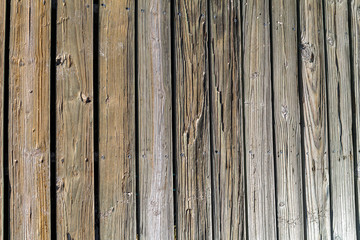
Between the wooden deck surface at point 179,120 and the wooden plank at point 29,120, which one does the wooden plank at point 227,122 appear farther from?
the wooden plank at point 29,120

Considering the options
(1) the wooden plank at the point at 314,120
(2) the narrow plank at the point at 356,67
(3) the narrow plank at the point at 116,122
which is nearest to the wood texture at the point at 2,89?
(3) the narrow plank at the point at 116,122

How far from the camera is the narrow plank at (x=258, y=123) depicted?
4.81ft

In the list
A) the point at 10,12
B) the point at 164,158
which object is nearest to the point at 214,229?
the point at 164,158

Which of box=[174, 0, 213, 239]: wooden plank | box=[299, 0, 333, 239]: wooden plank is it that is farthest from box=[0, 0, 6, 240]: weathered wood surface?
box=[299, 0, 333, 239]: wooden plank

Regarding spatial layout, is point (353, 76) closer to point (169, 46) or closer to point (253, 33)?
point (253, 33)

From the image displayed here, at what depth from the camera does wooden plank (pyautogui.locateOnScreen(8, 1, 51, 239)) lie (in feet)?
4.08

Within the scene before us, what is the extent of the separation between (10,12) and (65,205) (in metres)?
0.81

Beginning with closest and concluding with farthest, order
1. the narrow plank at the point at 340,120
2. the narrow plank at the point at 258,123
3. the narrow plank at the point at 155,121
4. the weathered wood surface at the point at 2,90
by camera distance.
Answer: the weathered wood surface at the point at 2,90 → the narrow plank at the point at 155,121 → the narrow plank at the point at 258,123 → the narrow plank at the point at 340,120

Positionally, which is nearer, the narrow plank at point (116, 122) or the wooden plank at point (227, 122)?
the narrow plank at point (116, 122)

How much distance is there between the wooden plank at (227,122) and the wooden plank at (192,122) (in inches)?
1.5

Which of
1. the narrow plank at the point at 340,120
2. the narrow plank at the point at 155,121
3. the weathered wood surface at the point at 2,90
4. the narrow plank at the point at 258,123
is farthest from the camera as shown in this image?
the narrow plank at the point at 340,120

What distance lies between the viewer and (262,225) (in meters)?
1.47

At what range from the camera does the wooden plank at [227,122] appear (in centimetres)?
143

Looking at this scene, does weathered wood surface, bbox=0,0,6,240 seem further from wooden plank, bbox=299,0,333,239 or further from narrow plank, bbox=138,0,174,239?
wooden plank, bbox=299,0,333,239
